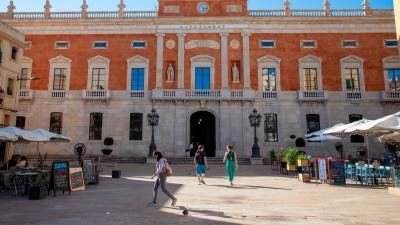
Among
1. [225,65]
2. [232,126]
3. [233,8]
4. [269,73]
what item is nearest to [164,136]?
[232,126]

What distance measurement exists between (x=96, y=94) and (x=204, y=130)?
34.9ft

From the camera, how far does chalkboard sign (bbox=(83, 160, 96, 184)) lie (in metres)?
13.2

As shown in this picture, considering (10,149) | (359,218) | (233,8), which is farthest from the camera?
(233,8)

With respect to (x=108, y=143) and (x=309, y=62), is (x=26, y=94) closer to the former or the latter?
(x=108, y=143)

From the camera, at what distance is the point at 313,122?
94.1ft

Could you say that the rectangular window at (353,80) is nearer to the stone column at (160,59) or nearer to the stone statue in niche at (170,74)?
the stone statue in niche at (170,74)

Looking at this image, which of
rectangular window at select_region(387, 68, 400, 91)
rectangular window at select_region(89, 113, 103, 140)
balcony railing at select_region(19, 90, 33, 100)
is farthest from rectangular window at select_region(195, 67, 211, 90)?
rectangular window at select_region(387, 68, 400, 91)

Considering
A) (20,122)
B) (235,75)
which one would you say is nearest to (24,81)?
(20,122)

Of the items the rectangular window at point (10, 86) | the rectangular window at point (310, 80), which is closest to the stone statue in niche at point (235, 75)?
the rectangular window at point (310, 80)

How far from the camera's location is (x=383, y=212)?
25.7 ft

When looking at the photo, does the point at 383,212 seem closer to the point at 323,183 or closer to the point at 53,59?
the point at 323,183

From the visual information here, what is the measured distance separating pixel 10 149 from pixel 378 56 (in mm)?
31298

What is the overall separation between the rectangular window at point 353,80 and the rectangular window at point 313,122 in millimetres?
4076

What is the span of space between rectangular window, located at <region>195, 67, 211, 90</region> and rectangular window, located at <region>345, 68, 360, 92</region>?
495 inches
